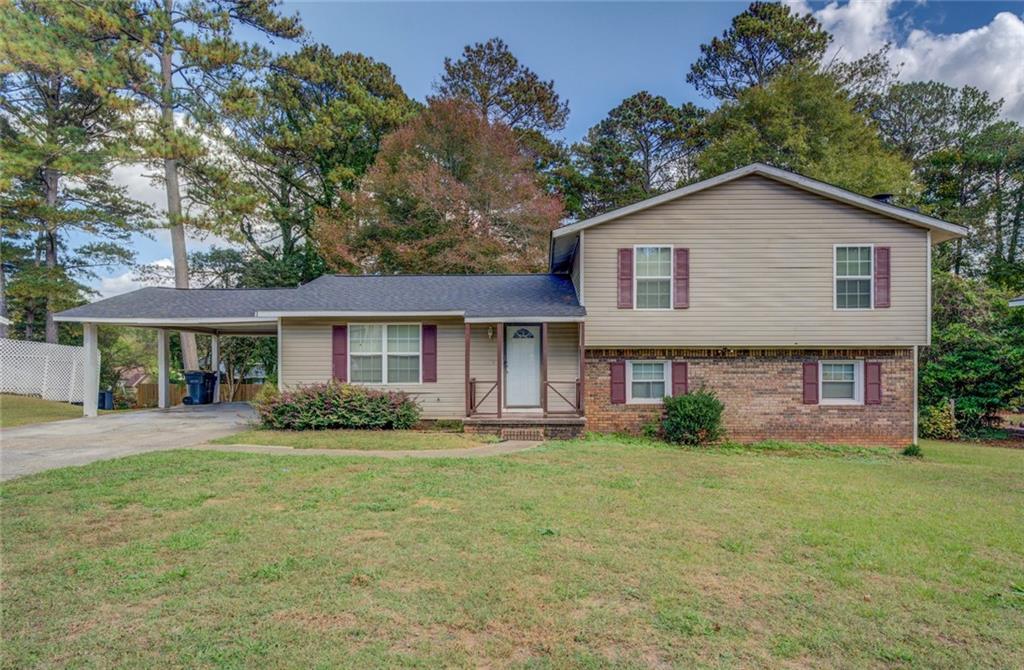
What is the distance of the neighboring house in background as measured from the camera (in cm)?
1198

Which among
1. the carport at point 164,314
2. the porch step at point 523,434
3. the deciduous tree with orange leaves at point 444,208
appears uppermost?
the deciduous tree with orange leaves at point 444,208

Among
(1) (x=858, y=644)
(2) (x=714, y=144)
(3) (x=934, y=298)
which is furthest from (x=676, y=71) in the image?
(1) (x=858, y=644)

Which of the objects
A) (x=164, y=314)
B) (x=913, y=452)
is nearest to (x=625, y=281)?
(x=913, y=452)

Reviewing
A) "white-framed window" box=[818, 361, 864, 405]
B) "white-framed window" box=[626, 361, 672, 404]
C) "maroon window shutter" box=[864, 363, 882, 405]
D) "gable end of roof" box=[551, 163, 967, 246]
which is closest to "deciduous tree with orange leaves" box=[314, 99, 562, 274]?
"gable end of roof" box=[551, 163, 967, 246]

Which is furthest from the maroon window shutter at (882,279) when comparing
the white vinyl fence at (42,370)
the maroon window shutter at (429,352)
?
the white vinyl fence at (42,370)

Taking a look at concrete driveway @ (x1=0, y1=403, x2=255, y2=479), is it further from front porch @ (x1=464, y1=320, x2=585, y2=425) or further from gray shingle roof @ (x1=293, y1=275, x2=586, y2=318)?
front porch @ (x1=464, y1=320, x2=585, y2=425)

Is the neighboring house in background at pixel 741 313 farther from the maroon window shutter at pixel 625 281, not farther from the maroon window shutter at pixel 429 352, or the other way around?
the maroon window shutter at pixel 429 352

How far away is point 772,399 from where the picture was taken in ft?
40.5

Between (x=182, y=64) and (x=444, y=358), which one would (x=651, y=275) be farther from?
(x=182, y=64)

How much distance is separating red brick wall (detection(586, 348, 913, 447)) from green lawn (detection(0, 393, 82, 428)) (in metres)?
13.7

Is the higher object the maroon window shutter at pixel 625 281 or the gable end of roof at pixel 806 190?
the gable end of roof at pixel 806 190

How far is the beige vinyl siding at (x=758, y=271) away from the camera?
39.3 ft

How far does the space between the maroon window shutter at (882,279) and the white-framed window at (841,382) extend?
1.46 m

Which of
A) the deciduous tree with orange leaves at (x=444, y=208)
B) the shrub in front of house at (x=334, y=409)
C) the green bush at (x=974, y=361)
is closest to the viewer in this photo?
the shrub in front of house at (x=334, y=409)
